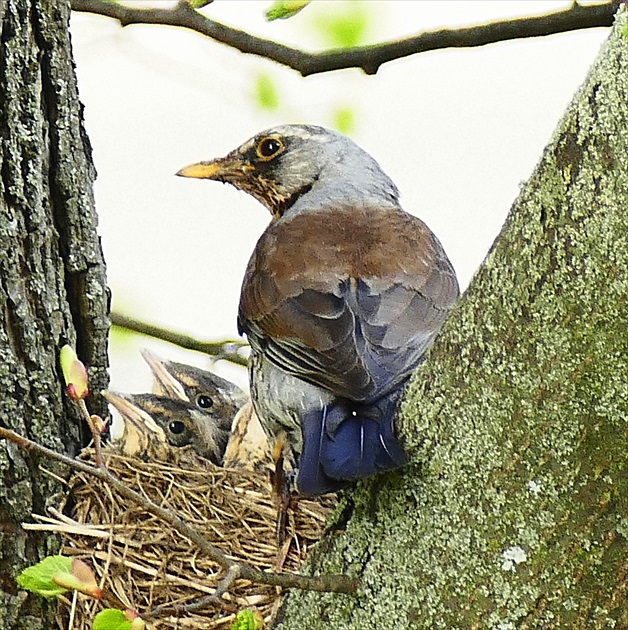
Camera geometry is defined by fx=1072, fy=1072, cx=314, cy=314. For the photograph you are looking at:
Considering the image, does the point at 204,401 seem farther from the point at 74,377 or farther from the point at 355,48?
the point at 74,377

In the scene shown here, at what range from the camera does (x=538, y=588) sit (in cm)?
155

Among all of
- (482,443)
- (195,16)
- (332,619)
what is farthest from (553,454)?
(195,16)

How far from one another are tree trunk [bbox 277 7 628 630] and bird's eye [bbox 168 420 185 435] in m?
1.66

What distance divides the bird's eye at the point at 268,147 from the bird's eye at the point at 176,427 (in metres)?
1.05

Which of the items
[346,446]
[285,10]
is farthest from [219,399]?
[285,10]

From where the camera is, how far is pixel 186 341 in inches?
150

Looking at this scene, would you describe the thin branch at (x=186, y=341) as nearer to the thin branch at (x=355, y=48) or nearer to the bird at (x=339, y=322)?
the bird at (x=339, y=322)

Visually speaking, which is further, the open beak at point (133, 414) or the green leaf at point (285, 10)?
the open beak at point (133, 414)

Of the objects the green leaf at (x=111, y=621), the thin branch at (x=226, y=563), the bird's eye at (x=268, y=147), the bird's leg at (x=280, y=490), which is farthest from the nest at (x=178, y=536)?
the bird's eye at (x=268, y=147)

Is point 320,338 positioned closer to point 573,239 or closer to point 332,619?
point 332,619

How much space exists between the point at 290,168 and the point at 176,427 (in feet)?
3.45

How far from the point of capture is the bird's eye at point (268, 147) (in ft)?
12.5

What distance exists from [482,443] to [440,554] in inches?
7.5

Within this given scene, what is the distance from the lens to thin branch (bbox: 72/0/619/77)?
3.06 meters
